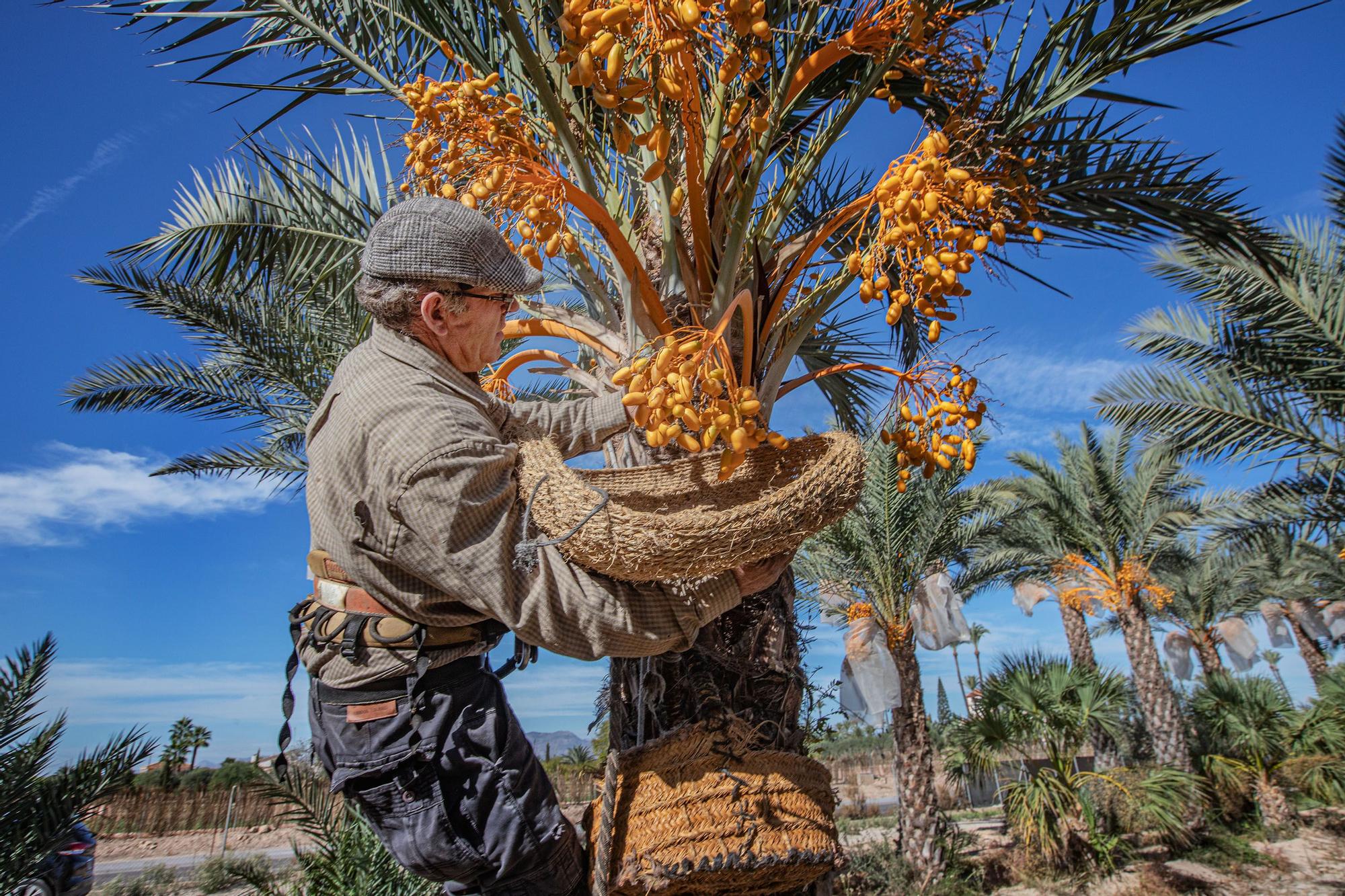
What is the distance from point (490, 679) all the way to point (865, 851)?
11550 mm

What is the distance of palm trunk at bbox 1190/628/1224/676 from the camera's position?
1989 cm

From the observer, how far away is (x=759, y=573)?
160 cm

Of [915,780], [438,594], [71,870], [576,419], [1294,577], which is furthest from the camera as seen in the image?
[1294,577]

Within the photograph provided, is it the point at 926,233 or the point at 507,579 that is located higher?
the point at 926,233

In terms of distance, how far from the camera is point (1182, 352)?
10102 mm

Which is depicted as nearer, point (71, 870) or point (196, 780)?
point (71, 870)

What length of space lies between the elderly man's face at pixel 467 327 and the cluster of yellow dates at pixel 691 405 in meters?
0.28

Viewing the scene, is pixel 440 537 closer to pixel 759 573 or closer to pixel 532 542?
pixel 532 542

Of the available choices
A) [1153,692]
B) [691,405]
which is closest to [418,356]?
[691,405]

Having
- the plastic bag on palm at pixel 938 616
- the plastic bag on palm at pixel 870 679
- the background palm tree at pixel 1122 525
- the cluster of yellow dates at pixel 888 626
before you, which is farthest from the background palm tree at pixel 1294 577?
the plastic bag on palm at pixel 870 679

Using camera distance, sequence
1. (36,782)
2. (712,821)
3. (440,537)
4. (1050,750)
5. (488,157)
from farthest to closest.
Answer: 1. (1050,750)
2. (36,782)
3. (488,157)
4. (712,821)
5. (440,537)

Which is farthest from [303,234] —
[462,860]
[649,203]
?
[462,860]

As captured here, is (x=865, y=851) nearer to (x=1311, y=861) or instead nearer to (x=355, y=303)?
(x=1311, y=861)

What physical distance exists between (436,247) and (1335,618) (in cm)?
3341
